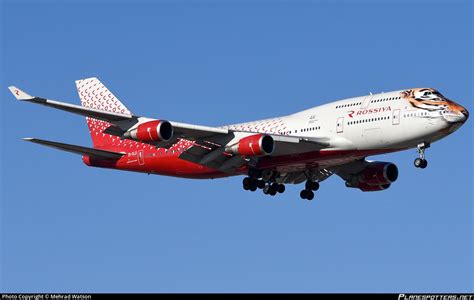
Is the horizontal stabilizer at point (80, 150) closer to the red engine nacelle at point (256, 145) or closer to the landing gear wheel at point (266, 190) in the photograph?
the landing gear wheel at point (266, 190)

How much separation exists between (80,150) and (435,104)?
2174 centimetres

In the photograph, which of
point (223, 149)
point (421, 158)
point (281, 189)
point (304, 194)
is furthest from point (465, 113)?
point (223, 149)

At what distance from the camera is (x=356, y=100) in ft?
202

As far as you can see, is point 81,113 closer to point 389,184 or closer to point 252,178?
point 252,178

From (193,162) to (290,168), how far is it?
5.75 metres

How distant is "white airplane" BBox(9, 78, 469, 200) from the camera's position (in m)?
58.9

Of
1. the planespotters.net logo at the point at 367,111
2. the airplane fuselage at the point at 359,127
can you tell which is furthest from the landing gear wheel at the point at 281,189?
the planespotters.net logo at the point at 367,111

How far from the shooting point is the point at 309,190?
67.1m

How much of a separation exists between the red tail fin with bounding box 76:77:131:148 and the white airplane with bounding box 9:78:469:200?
3777mm

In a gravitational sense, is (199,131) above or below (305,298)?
above

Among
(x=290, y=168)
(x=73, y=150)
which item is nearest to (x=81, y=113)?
(x=73, y=150)

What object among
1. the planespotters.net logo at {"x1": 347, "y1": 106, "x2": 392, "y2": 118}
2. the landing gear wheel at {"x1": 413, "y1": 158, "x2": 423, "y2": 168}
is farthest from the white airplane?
the landing gear wheel at {"x1": 413, "y1": 158, "x2": 423, "y2": 168}

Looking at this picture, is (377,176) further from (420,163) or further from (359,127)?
(420,163)

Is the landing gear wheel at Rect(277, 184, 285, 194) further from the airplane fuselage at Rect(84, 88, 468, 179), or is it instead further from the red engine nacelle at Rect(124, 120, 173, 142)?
the red engine nacelle at Rect(124, 120, 173, 142)
